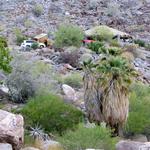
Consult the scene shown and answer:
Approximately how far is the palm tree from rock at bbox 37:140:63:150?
8.40 feet

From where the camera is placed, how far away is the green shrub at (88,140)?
15273mm

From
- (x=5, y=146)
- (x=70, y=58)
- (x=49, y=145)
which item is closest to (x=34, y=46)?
(x=70, y=58)

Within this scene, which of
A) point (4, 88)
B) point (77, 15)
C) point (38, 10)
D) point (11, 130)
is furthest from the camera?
point (77, 15)

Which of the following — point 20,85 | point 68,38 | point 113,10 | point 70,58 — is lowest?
point 113,10

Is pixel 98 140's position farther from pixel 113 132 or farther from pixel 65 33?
pixel 65 33

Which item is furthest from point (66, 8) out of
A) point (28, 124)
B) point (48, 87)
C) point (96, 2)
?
point (28, 124)

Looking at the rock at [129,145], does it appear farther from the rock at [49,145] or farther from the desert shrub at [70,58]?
the desert shrub at [70,58]

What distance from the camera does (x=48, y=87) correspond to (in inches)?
843

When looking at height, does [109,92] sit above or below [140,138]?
above

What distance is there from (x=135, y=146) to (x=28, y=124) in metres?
4.41

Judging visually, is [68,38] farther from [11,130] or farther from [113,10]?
[11,130]

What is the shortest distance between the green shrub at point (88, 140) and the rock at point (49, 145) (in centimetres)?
21

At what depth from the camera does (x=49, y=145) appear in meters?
16.2

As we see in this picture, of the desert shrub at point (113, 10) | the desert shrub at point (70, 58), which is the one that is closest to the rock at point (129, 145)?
the desert shrub at point (70, 58)
